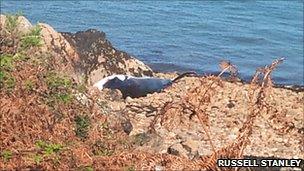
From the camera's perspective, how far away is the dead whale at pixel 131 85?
41.3 ft

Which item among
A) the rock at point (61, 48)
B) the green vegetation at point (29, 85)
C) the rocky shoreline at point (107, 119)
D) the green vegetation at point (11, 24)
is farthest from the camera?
the rock at point (61, 48)

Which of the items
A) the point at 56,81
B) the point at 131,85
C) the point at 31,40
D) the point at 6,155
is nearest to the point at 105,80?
the point at 131,85

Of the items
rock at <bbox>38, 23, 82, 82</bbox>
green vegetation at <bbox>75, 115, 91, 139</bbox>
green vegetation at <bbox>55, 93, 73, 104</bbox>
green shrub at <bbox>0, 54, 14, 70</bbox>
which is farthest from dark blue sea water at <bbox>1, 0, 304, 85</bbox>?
green vegetation at <bbox>75, 115, 91, 139</bbox>

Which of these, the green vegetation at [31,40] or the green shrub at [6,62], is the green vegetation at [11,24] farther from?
the green shrub at [6,62]

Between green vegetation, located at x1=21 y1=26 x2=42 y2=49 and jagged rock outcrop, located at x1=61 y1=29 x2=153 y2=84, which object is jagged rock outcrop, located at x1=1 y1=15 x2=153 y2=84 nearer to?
jagged rock outcrop, located at x1=61 y1=29 x2=153 y2=84

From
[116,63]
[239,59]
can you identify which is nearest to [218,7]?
[239,59]

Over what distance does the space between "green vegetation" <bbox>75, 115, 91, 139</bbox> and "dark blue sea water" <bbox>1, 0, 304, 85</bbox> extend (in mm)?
10095

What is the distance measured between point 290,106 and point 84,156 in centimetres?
696

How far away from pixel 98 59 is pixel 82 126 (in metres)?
5.65

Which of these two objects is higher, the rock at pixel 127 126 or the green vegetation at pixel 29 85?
the green vegetation at pixel 29 85

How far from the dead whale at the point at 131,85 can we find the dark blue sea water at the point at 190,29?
4777mm

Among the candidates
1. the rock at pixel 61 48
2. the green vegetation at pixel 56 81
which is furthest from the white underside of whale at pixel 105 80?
the green vegetation at pixel 56 81

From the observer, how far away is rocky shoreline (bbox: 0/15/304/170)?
21.6ft

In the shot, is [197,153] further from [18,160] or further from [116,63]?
[116,63]
